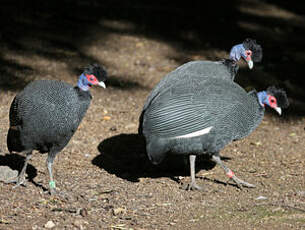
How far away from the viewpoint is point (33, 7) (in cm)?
910

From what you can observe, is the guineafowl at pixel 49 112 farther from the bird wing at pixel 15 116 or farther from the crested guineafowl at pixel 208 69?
the crested guineafowl at pixel 208 69

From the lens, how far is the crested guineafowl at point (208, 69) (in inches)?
199

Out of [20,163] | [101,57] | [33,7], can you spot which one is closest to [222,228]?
[20,163]

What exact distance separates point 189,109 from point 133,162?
3.75 feet

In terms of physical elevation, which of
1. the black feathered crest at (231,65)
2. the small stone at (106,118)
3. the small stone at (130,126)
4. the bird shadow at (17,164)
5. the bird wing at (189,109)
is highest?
the black feathered crest at (231,65)

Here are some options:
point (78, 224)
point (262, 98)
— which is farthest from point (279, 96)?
point (78, 224)

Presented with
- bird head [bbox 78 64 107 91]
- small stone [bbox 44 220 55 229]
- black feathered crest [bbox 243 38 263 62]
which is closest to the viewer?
small stone [bbox 44 220 55 229]

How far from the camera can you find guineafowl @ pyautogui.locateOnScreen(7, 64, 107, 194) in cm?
444

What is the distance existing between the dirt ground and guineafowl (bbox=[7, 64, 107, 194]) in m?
0.45

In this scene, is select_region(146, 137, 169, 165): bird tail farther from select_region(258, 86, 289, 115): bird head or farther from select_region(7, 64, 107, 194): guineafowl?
select_region(258, 86, 289, 115): bird head

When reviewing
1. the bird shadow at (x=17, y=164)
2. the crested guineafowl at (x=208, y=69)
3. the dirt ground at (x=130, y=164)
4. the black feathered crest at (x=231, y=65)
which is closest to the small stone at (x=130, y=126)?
the dirt ground at (x=130, y=164)

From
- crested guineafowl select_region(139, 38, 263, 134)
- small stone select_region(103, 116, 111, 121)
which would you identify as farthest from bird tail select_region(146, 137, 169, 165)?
small stone select_region(103, 116, 111, 121)

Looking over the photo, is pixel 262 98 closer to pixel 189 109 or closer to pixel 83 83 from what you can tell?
pixel 189 109

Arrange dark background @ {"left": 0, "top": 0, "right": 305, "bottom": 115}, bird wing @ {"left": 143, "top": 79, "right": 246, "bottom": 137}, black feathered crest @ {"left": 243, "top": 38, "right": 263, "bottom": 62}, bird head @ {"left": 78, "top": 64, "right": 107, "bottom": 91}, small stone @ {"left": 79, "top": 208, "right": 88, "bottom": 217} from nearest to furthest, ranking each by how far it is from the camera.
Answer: small stone @ {"left": 79, "top": 208, "right": 88, "bottom": 217}
bird head @ {"left": 78, "top": 64, "right": 107, "bottom": 91}
bird wing @ {"left": 143, "top": 79, "right": 246, "bottom": 137}
black feathered crest @ {"left": 243, "top": 38, "right": 263, "bottom": 62}
dark background @ {"left": 0, "top": 0, "right": 305, "bottom": 115}
